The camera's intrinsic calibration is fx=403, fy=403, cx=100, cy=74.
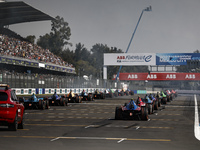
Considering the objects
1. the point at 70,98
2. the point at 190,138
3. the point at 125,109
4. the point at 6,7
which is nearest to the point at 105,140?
the point at 190,138

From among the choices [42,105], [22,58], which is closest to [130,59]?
[22,58]

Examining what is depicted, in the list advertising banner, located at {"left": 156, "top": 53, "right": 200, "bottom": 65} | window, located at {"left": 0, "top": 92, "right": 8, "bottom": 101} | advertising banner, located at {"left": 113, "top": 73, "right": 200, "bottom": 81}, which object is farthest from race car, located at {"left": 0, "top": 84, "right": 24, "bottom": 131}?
advertising banner, located at {"left": 113, "top": 73, "right": 200, "bottom": 81}

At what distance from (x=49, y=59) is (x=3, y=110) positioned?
55.7m

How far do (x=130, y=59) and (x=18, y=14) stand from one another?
20.5m

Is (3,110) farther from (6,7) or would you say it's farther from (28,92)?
(6,7)

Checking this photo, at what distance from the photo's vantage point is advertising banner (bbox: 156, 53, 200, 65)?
66.6 metres

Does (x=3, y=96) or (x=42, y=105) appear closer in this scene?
(x=3, y=96)

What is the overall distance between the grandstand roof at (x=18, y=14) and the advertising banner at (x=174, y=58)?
19.5m

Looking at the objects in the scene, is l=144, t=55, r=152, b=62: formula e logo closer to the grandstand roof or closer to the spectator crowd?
the spectator crowd

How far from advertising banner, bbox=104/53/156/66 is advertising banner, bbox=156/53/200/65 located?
40.7 inches

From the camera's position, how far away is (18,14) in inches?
2354

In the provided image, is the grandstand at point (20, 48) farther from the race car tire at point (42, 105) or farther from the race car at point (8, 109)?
the race car at point (8, 109)

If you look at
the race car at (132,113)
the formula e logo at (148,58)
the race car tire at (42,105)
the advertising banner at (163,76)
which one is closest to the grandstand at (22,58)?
the race car tire at (42,105)

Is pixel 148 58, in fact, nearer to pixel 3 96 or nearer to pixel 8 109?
pixel 3 96
